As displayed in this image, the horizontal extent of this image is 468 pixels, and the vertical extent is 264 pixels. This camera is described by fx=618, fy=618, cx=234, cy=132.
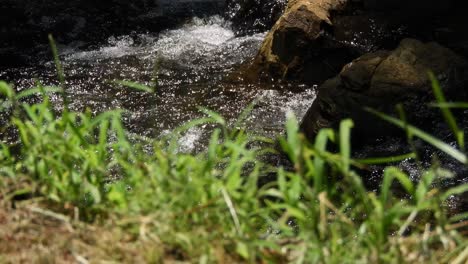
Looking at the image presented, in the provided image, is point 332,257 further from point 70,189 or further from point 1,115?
point 1,115

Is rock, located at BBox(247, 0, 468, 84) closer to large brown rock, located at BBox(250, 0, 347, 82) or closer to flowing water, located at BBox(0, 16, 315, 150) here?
large brown rock, located at BBox(250, 0, 347, 82)

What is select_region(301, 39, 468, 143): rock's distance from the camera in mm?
5656

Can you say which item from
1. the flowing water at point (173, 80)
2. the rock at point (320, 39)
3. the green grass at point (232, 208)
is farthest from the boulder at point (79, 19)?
the green grass at point (232, 208)

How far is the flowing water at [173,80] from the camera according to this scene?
22.3 ft

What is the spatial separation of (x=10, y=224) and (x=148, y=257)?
54 centimetres

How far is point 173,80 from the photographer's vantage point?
7.86 meters

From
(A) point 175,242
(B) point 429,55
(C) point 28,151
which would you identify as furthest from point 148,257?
(B) point 429,55

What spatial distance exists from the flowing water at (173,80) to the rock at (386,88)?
80 centimetres

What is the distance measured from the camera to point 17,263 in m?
1.90

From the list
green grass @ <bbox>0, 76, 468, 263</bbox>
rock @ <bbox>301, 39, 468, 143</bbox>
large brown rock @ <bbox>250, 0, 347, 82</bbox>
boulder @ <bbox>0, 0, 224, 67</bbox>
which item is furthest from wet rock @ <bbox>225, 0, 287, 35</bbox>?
green grass @ <bbox>0, 76, 468, 263</bbox>

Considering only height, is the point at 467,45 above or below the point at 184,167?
below

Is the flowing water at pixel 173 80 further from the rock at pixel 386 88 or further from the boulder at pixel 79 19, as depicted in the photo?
the rock at pixel 386 88

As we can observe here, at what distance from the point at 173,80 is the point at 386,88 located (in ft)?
10.2

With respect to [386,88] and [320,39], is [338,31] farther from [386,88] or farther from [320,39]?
[386,88]
